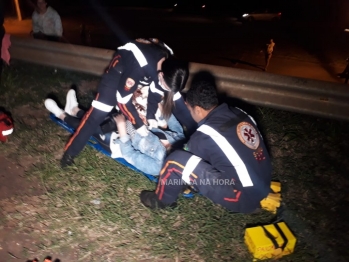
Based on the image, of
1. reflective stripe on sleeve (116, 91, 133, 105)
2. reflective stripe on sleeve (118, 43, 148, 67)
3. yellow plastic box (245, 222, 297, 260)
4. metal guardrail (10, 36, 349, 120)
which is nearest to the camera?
yellow plastic box (245, 222, 297, 260)

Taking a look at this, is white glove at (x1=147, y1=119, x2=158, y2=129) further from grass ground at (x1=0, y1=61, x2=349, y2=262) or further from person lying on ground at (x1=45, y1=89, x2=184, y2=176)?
grass ground at (x1=0, y1=61, x2=349, y2=262)

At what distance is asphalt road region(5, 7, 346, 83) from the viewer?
29.9 ft

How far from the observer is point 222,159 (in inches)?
104

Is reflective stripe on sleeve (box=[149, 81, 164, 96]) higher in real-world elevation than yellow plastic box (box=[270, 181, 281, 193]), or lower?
higher

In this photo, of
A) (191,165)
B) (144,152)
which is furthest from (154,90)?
(191,165)

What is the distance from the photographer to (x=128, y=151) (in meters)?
3.51

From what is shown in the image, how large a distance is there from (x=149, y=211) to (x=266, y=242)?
105 cm

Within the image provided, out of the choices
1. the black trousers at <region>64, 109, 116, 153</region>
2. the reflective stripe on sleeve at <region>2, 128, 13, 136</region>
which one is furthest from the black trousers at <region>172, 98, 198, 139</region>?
the reflective stripe on sleeve at <region>2, 128, 13, 136</region>

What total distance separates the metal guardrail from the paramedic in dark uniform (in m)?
1.57

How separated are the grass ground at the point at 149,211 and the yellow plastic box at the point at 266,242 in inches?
3.3

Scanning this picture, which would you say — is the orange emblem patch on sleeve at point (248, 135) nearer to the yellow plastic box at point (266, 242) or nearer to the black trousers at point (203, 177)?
the black trousers at point (203, 177)

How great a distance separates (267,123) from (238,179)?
1.94 m

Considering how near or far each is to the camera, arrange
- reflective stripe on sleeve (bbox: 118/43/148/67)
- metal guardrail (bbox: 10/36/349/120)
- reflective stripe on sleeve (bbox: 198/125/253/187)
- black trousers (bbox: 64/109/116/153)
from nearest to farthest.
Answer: reflective stripe on sleeve (bbox: 198/125/253/187), reflective stripe on sleeve (bbox: 118/43/148/67), black trousers (bbox: 64/109/116/153), metal guardrail (bbox: 10/36/349/120)

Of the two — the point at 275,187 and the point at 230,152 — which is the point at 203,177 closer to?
the point at 230,152
